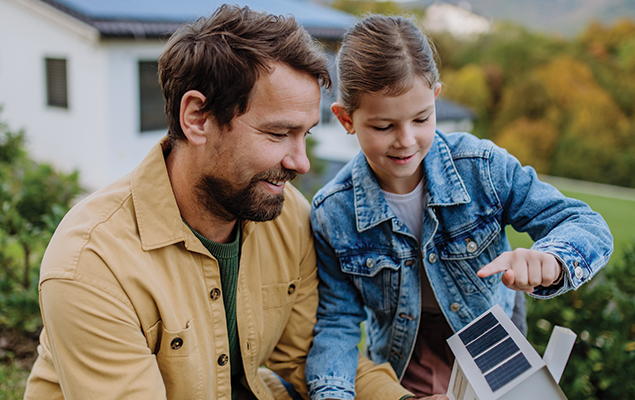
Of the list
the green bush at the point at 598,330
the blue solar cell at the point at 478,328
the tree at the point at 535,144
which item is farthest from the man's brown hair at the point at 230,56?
the tree at the point at 535,144

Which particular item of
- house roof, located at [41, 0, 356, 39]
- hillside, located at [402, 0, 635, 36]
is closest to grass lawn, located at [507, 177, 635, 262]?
house roof, located at [41, 0, 356, 39]

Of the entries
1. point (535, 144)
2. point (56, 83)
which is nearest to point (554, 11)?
point (535, 144)

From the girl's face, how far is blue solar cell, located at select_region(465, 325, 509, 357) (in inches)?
25.3

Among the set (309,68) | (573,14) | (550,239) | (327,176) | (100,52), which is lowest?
(327,176)

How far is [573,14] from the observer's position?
111ft

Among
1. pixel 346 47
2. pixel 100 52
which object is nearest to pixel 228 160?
pixel 346 47

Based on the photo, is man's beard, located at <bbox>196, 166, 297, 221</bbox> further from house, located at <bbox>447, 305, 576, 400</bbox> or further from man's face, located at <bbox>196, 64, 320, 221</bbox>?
house, located at <bbox>447, 305, 576, 400</bbox>

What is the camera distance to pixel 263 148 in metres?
1.80

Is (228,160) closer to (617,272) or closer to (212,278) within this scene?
(212,278)

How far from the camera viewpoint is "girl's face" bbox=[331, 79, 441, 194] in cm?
187

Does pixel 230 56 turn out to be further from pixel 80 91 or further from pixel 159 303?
pixel 80 91

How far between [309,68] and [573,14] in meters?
37.0

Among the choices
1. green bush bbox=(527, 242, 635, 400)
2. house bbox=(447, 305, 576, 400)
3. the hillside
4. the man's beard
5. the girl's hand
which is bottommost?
green bush bbox=(527, 242, 635, 400)

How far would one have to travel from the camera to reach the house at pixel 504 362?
4.58ft
